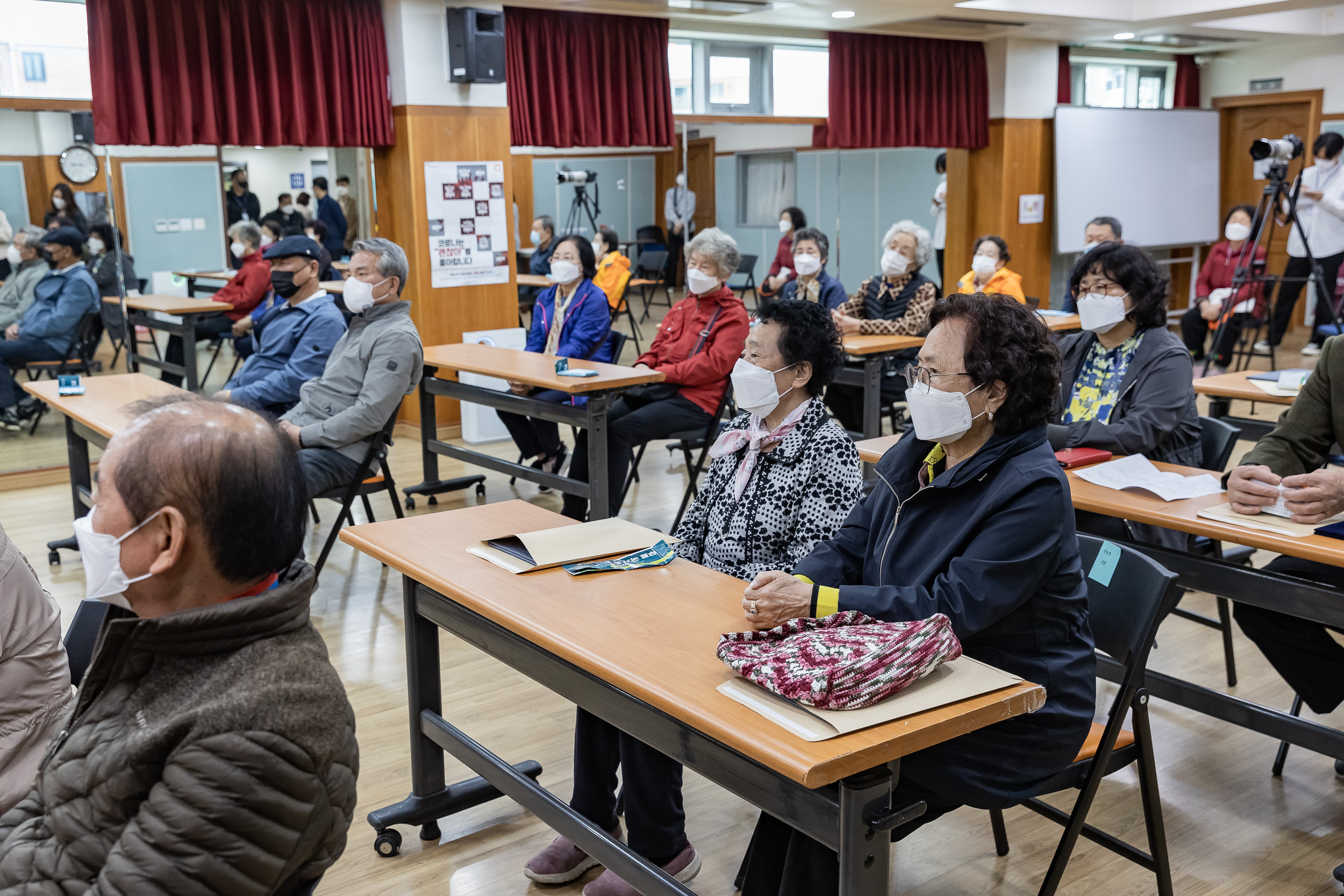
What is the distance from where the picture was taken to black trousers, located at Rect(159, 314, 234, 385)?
713 cm

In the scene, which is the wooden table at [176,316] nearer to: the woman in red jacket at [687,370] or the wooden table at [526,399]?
the wooden table at [526,399]

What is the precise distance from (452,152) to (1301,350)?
24.3 ft

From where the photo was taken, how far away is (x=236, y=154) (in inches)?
257

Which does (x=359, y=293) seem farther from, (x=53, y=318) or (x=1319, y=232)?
(x=1319, y=232)

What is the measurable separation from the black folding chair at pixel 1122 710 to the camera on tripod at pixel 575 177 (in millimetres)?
7193

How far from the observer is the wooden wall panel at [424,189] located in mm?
6188

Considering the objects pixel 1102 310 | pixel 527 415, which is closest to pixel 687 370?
pixel 527 415

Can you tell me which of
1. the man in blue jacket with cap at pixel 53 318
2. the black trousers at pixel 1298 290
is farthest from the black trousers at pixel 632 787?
the black trousers at pixel 1298 290

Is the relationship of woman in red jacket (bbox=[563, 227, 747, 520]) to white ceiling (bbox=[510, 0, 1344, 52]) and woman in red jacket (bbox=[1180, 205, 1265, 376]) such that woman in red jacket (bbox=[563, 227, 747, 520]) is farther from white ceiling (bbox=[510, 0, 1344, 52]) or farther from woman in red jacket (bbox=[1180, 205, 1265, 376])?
woman in red jacket (bbox=[1180, 205, 1265, 376])

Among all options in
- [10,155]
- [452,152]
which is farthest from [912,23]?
[10,155]

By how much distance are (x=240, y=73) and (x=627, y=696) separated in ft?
16.4

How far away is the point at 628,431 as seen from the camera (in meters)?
4.61

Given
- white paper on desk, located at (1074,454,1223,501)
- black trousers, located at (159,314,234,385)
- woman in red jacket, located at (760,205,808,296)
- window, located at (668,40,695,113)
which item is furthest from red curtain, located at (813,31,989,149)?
white paper on desk, located at (1074,454,1223,501)

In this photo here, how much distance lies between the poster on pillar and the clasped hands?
4817 millimetres
